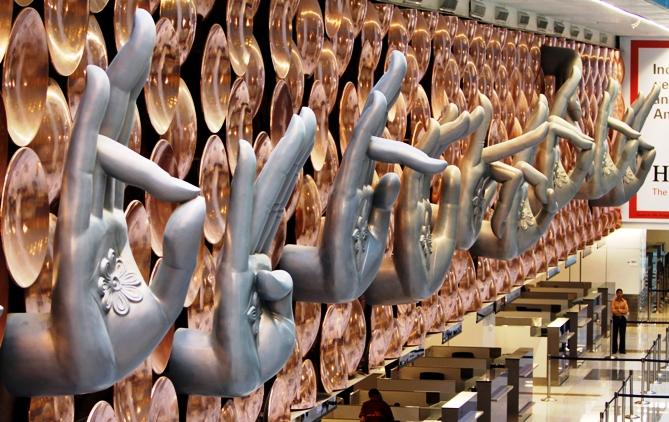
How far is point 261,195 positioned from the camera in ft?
12.9

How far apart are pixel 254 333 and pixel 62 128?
0.90m

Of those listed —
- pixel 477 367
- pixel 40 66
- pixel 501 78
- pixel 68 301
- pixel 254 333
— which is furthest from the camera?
pixel 477 367

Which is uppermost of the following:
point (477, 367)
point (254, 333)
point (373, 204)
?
point (373, 204)

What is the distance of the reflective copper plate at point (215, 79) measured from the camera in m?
4.61

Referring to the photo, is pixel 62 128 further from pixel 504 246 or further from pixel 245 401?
pixel 504 246

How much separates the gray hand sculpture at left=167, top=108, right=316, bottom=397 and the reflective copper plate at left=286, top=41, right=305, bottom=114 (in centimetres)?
125

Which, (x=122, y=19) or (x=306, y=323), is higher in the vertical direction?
(x=122, y=19)

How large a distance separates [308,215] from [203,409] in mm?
1157

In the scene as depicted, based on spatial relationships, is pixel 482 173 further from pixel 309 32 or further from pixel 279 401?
pixel 279 401

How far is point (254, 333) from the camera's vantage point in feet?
13.4

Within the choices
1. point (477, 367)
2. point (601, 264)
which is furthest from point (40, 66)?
point (601, 264)

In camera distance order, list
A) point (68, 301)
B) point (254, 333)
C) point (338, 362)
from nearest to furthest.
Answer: point (68, 301) → point (254, 333) → point (338, 362)

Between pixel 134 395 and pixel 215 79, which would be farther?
pixel 215 79

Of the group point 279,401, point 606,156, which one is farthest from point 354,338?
point 606,156
